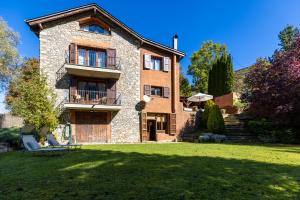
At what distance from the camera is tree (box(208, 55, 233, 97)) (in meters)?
32.7

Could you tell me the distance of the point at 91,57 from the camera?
65.8ft

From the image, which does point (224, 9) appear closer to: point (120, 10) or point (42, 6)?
point (120, 10)

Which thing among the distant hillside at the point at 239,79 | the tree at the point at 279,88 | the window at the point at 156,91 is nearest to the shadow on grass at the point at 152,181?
the tree at the point at 279,88

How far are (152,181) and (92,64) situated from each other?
16.3m

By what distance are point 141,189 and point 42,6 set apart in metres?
22.1

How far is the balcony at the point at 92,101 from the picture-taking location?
60.0 feet

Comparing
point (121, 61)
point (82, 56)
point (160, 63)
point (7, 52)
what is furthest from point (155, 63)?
point (7, 52)

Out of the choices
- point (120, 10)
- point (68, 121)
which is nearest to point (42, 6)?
point (120, 10)

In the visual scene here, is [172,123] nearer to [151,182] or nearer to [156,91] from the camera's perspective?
[156,91]

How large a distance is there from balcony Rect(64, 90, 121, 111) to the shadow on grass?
11.6 metres

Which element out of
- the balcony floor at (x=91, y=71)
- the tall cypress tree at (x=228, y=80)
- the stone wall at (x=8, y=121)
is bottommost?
the stone wall at (x=8, y=121)

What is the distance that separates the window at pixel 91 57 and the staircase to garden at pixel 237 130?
1213cm

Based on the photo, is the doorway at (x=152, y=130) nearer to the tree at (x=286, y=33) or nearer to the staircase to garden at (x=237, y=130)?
the staircase to garden at (x=237, y=130)

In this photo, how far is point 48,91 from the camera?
52.0ft
